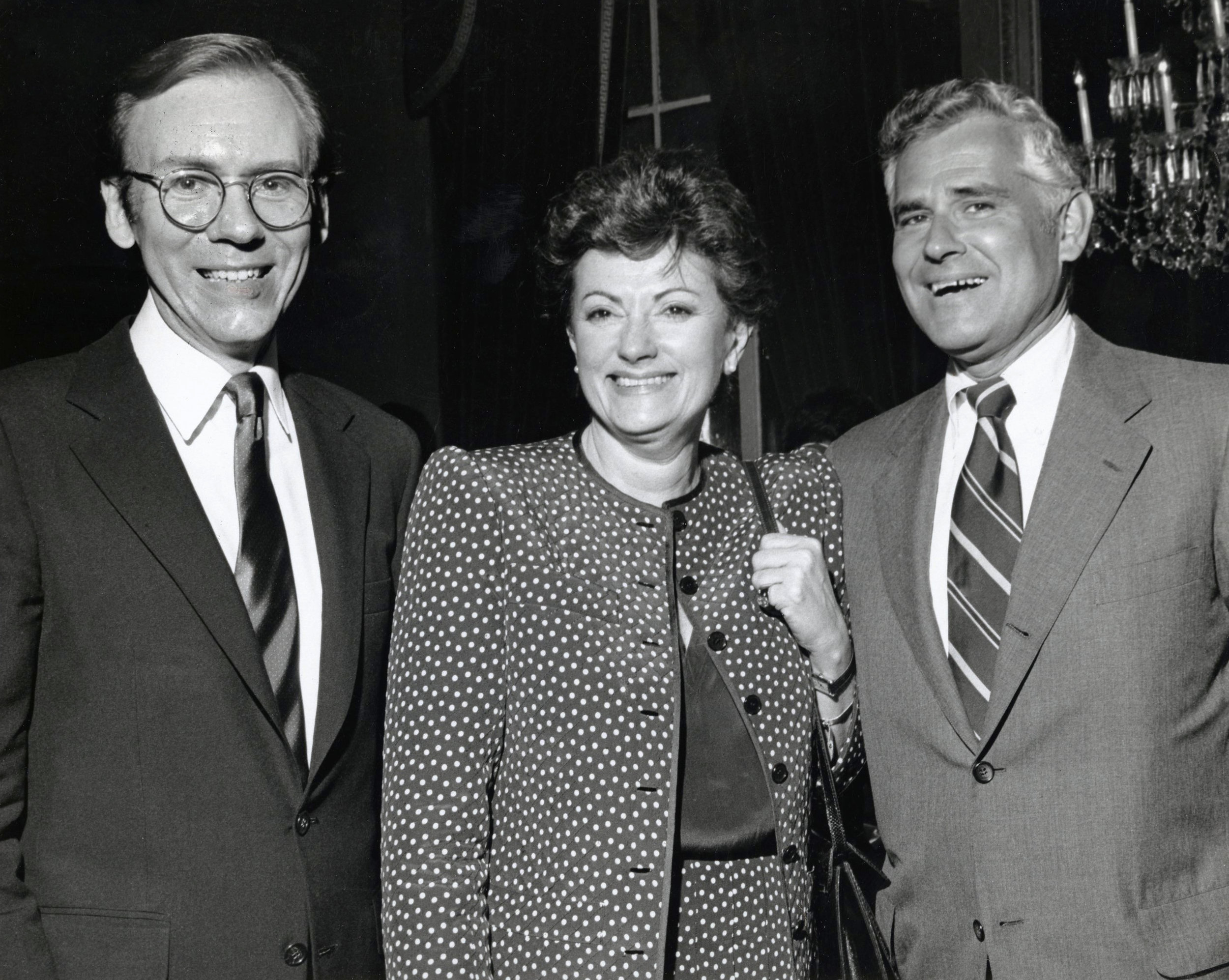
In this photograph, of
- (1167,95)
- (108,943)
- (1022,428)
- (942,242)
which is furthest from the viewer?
(1167,95)

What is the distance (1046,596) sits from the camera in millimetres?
2230

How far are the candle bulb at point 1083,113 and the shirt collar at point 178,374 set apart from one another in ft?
10.9

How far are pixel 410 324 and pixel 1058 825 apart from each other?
6.16 ft

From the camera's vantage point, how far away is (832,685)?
8.16 ft

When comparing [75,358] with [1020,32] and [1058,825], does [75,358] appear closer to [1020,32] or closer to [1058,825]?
[1058,825]

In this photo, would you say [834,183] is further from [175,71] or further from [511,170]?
[175,71]

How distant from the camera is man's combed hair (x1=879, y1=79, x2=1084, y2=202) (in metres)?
2.60

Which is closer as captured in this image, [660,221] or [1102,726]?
[1102,726]

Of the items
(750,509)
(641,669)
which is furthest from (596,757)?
(750,509)

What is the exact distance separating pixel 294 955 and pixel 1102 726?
147cm

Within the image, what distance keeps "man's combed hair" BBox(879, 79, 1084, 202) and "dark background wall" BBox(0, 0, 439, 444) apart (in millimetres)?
1230

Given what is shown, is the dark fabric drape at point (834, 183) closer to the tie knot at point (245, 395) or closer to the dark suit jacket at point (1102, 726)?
the dark suit jacket at point (1102, 726)

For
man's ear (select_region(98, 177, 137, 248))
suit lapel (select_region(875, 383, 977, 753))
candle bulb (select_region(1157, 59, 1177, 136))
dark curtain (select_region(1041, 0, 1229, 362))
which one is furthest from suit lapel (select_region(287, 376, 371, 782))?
candle bulb (select_region(1157, 59, 1177, 136))

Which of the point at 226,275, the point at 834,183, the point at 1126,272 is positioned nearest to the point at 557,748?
the point at 226,275
